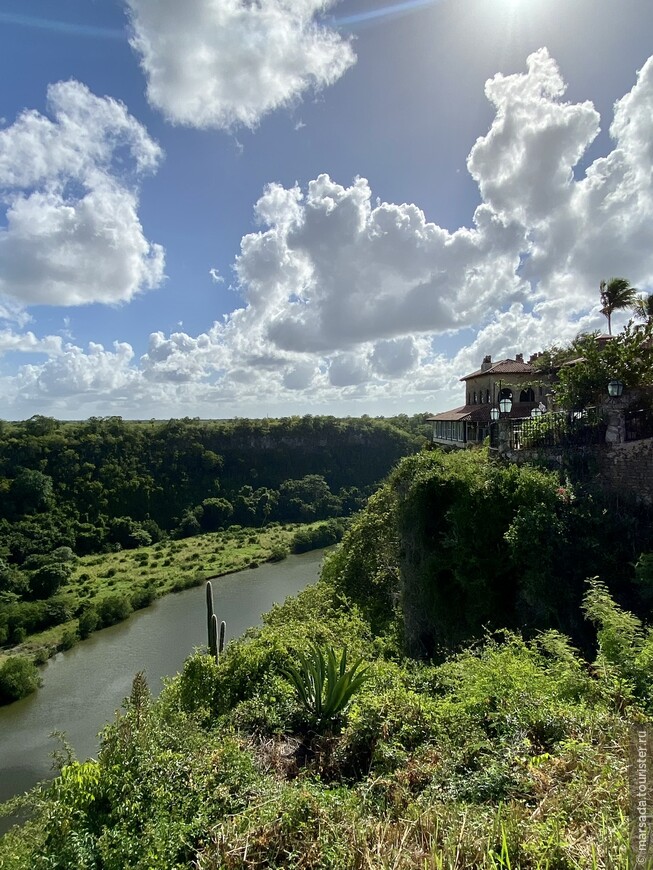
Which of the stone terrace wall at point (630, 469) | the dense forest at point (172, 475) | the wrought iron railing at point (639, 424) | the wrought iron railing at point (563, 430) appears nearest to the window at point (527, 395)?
the wrought iron railing at point (563, 430)

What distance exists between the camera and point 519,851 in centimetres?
288

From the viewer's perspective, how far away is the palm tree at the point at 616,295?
18562 millimetres

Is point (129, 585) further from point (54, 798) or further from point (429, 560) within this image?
point (54, 798)

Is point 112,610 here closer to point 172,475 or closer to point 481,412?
point 481,412

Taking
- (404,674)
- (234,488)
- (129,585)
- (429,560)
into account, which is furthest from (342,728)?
(234,488)

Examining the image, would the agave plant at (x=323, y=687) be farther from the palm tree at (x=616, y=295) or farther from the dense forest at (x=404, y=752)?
the palm tree at (x=616, y=295)

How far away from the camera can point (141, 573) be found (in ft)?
149

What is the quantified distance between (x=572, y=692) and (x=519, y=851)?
2.32 metres

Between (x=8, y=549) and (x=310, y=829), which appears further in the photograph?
(x=8, y=549)

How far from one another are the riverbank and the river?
1.06m

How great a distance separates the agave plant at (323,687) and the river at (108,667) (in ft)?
42.4

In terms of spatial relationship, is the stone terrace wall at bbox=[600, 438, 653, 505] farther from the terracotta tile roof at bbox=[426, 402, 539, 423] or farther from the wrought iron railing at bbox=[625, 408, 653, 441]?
the terracotta tile roof at bbox=[426, 402, 539, 423]

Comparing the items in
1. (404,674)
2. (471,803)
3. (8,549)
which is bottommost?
(8,549)

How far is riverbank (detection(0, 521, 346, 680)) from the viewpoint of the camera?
32969mm
